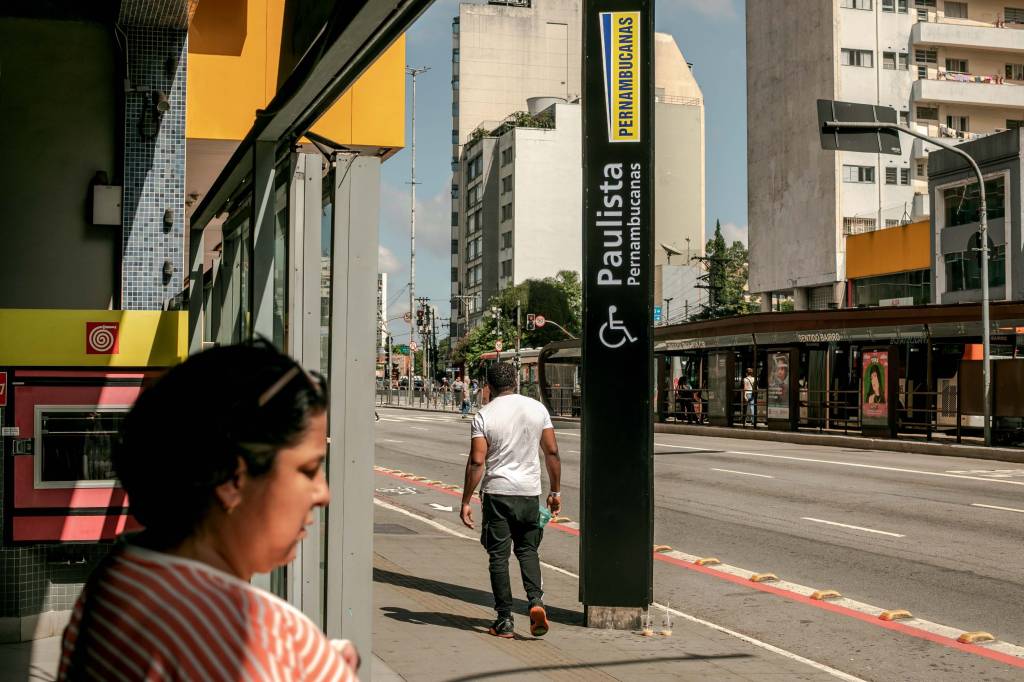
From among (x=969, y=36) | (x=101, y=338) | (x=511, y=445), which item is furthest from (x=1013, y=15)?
(x=101, y=338)

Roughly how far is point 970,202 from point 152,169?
41588mm

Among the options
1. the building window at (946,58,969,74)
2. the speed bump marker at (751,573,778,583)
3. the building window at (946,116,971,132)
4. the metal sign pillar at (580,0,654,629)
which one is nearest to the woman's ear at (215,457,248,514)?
the metal sign pillar at (580,0,654,629)

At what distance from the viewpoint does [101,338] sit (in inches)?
252

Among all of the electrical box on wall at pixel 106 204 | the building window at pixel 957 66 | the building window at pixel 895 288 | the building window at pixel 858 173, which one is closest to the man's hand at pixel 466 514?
the electrical box on wall at pixel 106 204

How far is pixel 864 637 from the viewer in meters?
8.12

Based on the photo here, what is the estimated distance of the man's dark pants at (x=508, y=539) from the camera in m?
7.50

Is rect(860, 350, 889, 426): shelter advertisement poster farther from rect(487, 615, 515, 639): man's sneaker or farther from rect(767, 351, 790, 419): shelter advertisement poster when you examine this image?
rect(487, 615, 515, 639): man's sneaker

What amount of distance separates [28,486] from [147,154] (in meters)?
2.34

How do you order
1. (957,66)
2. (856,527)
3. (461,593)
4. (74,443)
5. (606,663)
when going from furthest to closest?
(957,66) → (856,527) → (461,593) → (606,663) → (74,443)

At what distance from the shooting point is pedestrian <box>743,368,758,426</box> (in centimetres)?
3459

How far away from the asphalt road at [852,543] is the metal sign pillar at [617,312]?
1325mm

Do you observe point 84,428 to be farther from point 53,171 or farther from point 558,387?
point 558,387

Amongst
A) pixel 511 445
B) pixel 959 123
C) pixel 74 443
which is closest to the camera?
pixel 74 443

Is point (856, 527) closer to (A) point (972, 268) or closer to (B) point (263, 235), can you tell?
(B) point (263, 235)
